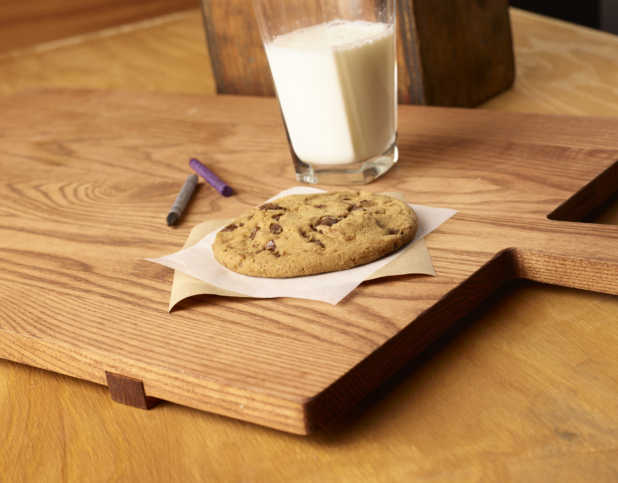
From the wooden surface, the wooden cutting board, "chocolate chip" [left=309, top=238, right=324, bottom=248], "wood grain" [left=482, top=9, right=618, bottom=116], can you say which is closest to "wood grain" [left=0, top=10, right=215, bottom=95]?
the wooden surface

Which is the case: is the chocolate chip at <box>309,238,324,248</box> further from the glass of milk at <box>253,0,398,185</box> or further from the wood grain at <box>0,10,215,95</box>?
the wood grain at <box>0,10,215,95</box>

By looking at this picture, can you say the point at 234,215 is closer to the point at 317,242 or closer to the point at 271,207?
the point at 271,207

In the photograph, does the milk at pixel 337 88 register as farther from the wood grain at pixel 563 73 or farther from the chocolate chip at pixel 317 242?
the wood grain at pixel 563 73

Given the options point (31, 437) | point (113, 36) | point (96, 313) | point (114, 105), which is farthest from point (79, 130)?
point (113, 36)

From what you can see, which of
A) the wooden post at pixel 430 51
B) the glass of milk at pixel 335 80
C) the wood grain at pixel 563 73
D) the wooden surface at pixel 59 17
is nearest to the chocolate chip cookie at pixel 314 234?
the glass of milk at pixel 335 80

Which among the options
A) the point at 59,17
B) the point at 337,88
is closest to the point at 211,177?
the point at 337,88

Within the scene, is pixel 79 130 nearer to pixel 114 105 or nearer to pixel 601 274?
pixel 114 105
